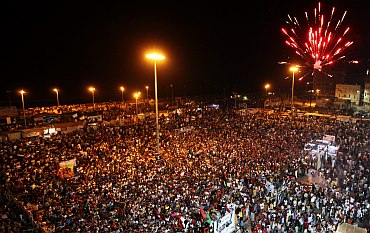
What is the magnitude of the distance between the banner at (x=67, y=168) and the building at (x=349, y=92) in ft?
167

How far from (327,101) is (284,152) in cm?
3498

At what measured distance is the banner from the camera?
50.8 feet

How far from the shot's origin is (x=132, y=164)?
15664 mm

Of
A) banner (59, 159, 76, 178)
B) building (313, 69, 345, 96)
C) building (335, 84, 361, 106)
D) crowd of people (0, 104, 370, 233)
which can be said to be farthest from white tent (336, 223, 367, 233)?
building (313, 69, 345, 96)

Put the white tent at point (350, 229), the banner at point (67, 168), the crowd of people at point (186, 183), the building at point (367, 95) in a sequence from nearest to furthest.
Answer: the white tent at point (350, 229) → the crowd of people at point (186, 183) → the banner at point (67, 168) → the building at point (367, 95)

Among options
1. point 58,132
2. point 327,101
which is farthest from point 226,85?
point 58,132

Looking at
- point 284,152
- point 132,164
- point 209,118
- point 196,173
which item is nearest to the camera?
point 196,173

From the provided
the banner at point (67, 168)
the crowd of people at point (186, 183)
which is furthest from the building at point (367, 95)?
the banner at point (67, 168)

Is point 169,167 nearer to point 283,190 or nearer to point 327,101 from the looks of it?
point 283,190

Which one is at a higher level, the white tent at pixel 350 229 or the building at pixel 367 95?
the building at pixel 367 95

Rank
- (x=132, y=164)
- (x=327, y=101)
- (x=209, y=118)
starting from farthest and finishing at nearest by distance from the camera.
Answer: (x=327, y=101)
(x=209, y=118)
(x=132, y=164)

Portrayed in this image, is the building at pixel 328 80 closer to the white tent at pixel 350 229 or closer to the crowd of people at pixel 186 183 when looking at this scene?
the crowd of people at pixel 186 183

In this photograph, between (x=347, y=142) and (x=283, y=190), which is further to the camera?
(x=347, y=142)

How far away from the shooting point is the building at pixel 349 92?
170 ft
